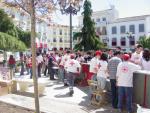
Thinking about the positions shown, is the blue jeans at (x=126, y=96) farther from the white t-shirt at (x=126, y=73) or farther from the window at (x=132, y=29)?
the window at (x=132, y=29)

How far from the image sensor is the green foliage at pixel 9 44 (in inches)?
944

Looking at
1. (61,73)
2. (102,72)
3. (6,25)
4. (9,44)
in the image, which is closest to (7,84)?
(61,73)

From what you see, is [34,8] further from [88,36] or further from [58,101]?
[88,36]

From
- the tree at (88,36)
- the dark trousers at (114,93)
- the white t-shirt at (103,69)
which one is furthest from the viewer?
the tree at (88,36)

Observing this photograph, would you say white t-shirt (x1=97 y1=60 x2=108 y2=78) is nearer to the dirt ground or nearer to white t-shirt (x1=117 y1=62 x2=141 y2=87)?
white t-shirt (x1=117 y1=62 x2=141 y2=87)

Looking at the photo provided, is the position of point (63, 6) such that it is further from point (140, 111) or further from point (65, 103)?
point (65, 103)

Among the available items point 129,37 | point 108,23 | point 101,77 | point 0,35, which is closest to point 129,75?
point 101,77

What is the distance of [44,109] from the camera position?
31.2 ft

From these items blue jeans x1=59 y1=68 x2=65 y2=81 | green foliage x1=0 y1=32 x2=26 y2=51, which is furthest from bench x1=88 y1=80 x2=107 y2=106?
green foliage x1=0 y1=32 x2=26 y2=51

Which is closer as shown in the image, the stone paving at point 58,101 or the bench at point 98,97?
the stone paving at point 58,101

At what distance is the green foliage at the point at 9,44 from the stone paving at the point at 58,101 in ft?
37.5

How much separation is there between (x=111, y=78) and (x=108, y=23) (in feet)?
225

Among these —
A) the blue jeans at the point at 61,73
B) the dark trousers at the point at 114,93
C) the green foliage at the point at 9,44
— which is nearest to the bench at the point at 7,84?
the blue jeans at the point at 61,73

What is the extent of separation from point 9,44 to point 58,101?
14841 millimetres
